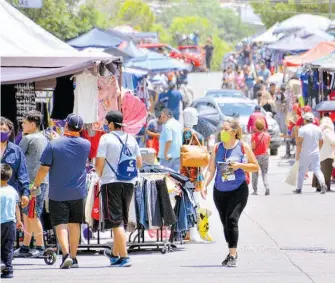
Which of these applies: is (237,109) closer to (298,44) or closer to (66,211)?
(298,44)

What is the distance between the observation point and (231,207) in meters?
14.3

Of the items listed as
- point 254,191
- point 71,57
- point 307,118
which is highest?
point 71,57

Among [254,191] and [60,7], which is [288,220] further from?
[60,7]

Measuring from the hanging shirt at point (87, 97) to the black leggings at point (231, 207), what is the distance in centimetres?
321

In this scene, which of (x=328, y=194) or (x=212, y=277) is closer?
(x=212, y=277)

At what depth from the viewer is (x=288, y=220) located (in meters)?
19.6

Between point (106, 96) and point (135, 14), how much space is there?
220 feet

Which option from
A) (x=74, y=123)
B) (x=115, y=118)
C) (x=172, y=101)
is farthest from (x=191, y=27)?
(x=74, y=123)

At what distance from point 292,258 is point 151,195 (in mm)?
1893

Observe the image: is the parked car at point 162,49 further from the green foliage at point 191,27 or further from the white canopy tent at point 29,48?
the white canopy tent at point 29,48

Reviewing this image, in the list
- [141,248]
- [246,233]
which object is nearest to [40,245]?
[141,248]

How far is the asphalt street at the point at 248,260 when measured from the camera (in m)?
13.1

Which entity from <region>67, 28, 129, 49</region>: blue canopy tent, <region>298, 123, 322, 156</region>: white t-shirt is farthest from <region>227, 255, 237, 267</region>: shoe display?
<region>67, 28, 129, 49</region>: blue canopy tent

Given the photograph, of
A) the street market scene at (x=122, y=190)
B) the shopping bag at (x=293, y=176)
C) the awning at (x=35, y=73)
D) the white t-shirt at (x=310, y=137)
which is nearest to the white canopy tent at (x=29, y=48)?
the street market scene at (x=122, y=190)
